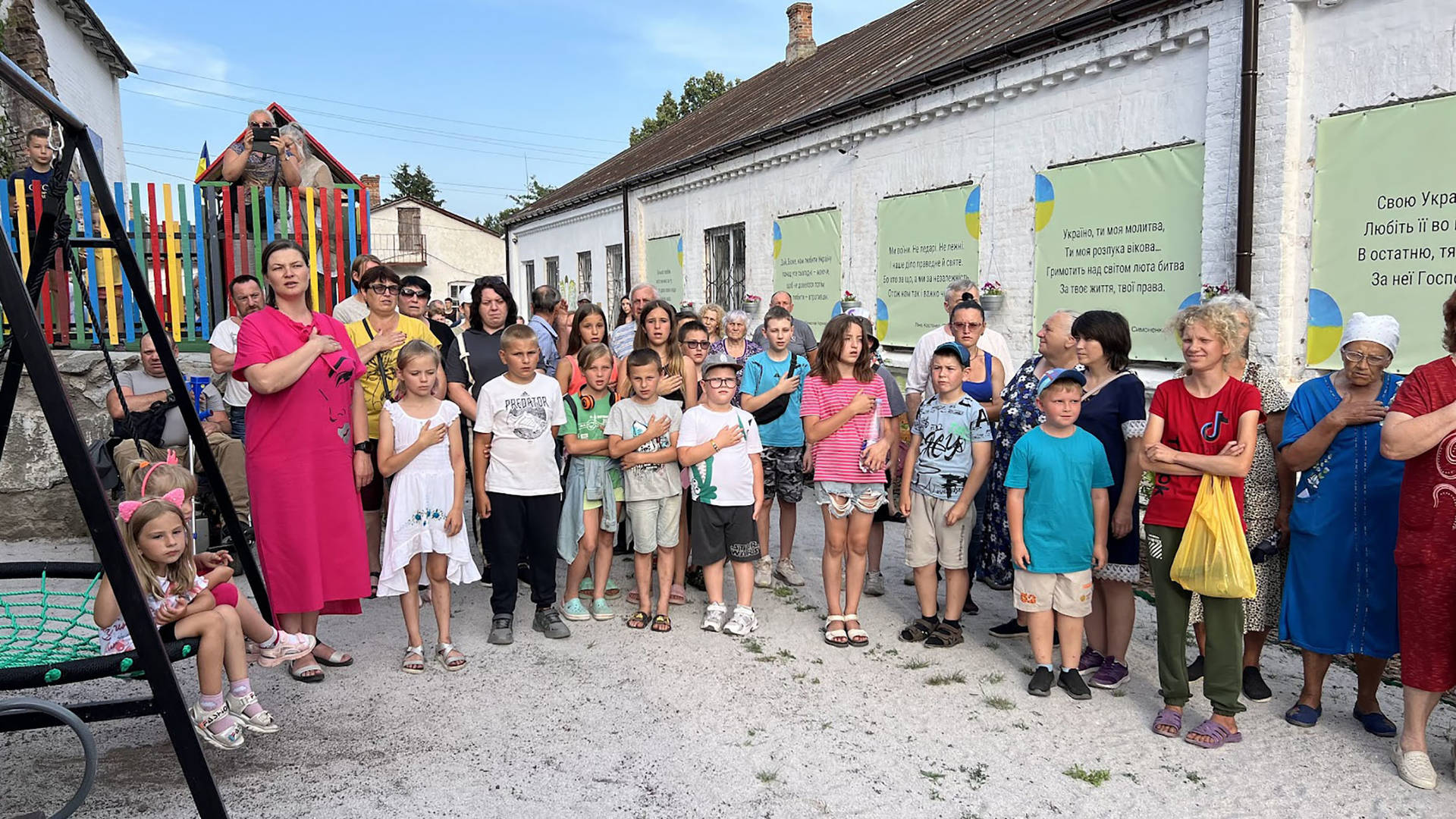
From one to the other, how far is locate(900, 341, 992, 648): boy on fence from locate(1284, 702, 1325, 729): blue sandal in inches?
57.5

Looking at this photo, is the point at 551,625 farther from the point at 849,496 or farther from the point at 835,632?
the point at 849,496

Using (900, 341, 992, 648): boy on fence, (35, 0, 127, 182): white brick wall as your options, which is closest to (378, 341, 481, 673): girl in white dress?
(900, 341, 992, 648): boy on fence

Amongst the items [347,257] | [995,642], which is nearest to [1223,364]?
[995,642]

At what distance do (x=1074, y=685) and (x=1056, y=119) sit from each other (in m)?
5.37

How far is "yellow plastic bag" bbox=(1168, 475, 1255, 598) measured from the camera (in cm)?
338

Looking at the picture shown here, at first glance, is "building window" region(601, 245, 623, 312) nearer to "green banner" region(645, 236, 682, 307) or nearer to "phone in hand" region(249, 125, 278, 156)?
"green banner" region(645, 236, 682, 307)

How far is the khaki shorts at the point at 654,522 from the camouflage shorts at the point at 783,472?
2.67 ft

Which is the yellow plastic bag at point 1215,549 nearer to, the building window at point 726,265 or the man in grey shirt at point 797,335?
the man in grey shirt at point 797,335

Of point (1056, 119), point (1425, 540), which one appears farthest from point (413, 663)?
point (1056, 119)

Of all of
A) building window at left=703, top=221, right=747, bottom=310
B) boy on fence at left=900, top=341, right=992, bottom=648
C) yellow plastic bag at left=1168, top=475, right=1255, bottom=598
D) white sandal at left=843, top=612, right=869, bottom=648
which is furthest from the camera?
building window at left=703, top=221, right=747, bottom=310

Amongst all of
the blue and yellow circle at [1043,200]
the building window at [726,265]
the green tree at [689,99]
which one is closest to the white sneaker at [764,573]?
the blue and yellow circle at [1043,200]

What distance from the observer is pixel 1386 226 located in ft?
17.7

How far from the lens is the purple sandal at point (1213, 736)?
3.48m

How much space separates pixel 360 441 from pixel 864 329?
2.70 metres
